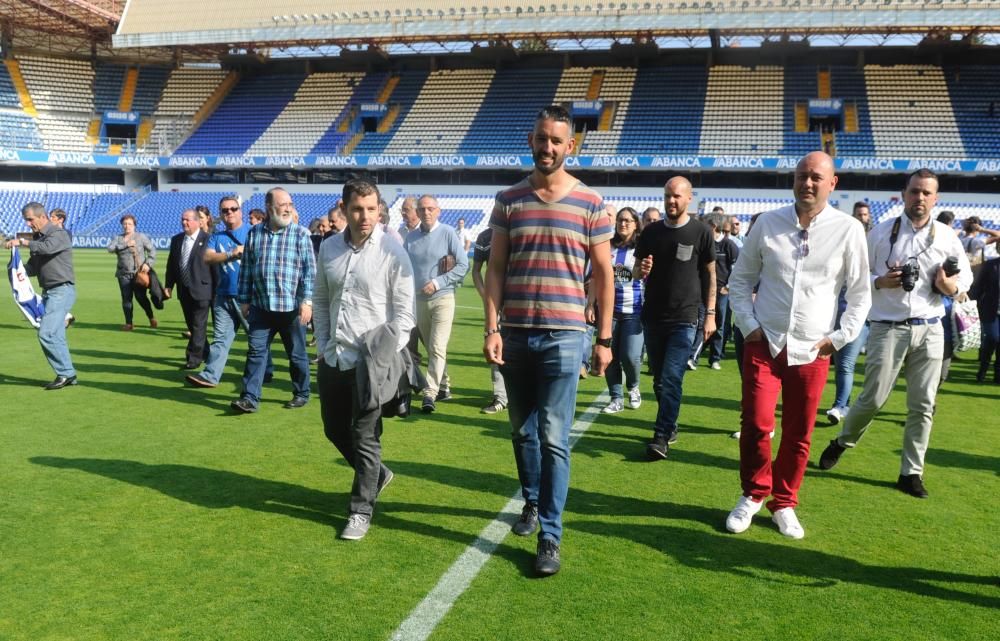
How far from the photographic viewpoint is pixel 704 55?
1481 inches

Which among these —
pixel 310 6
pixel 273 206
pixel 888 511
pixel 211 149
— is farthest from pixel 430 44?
pixel 888 511

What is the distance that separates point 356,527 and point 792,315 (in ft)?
8.51

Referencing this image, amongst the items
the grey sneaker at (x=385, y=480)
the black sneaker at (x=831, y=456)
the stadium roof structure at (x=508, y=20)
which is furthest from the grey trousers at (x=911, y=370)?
the stadium roof structure at (x=508, y=20)

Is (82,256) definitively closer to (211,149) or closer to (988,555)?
(211,149)

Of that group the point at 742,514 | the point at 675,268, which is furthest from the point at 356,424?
the point at 675,268

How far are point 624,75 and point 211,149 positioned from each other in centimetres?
2152

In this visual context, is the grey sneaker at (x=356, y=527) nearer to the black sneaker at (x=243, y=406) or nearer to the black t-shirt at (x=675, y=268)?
the black t-shirt at (x=675, y=268)

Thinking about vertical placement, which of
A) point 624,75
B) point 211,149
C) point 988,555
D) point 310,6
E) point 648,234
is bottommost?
point 988,555

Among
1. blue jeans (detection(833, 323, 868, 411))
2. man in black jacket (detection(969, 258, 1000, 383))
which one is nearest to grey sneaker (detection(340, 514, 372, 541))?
blue jeans (detection(833, 323, 868, 411))

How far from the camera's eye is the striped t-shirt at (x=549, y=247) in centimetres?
357

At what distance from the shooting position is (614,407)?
7129 mm

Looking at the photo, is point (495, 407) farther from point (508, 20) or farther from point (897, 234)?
point (508, 20)

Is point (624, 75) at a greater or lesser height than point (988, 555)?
greater

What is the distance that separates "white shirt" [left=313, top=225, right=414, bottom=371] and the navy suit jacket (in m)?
5.13
